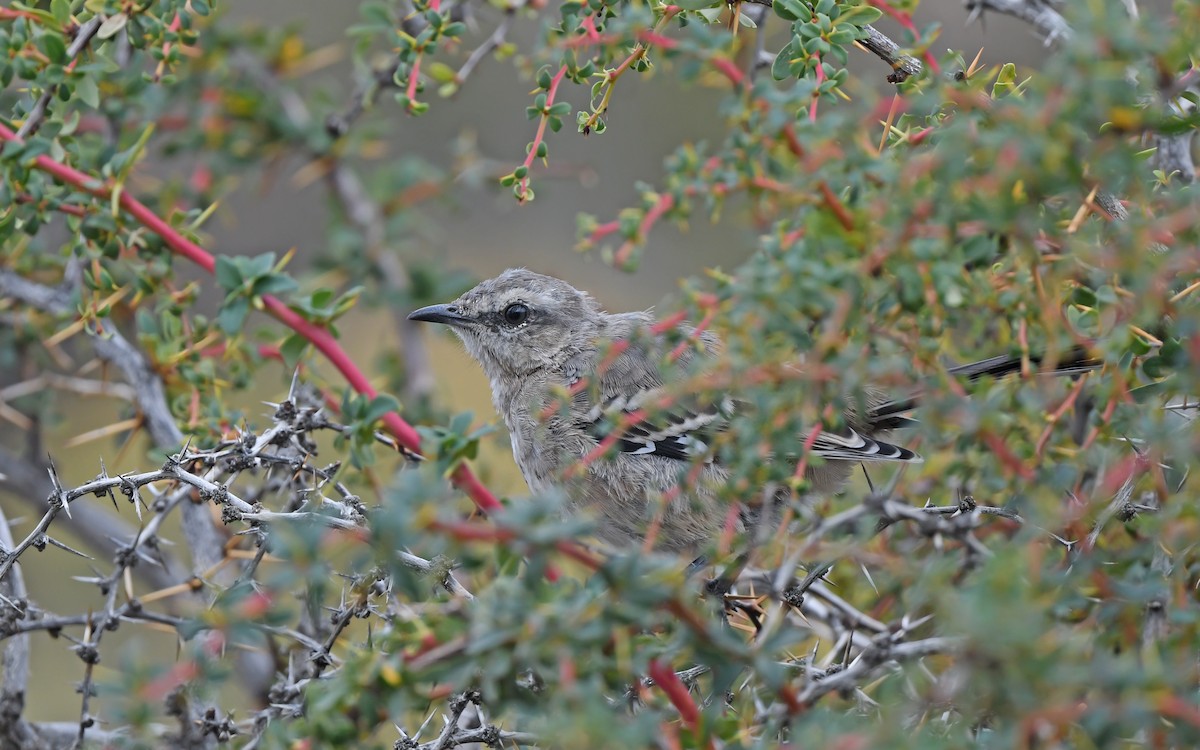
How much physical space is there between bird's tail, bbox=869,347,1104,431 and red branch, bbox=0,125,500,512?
1257 millimetres

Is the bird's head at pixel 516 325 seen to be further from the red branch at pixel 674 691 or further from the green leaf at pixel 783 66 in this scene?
the red branch at pixel 674 691

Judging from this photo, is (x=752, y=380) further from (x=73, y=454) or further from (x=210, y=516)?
(x=73, y=454)

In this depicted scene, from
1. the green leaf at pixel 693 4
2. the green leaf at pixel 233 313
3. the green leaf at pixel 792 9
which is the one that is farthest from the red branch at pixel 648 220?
A: the green leaf at pixel 233 313

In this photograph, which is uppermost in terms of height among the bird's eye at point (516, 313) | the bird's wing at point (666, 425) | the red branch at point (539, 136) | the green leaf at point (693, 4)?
the green leaf at point (693, 4)

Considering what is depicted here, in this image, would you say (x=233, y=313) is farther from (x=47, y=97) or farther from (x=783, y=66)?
(x=783, y=66)

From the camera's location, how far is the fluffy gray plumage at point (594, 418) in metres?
4.37

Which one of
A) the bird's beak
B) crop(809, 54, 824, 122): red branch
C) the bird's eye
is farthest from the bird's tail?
the bird's beak

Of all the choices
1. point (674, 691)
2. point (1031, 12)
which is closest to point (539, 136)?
point (1031, 12)

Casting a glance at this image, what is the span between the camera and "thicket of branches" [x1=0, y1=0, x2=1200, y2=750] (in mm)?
1695

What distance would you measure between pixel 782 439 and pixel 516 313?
137 inches

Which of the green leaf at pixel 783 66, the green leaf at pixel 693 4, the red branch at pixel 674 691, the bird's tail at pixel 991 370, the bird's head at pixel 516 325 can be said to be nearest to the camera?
the red branch at pixel 674 691

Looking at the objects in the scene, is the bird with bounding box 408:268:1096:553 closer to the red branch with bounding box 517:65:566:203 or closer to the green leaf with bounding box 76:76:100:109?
the red branch with bounding box 517:65:566:203

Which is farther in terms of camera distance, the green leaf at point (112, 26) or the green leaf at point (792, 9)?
the green leaf at point (112, 26)

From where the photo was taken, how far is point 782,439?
6.84 ft
